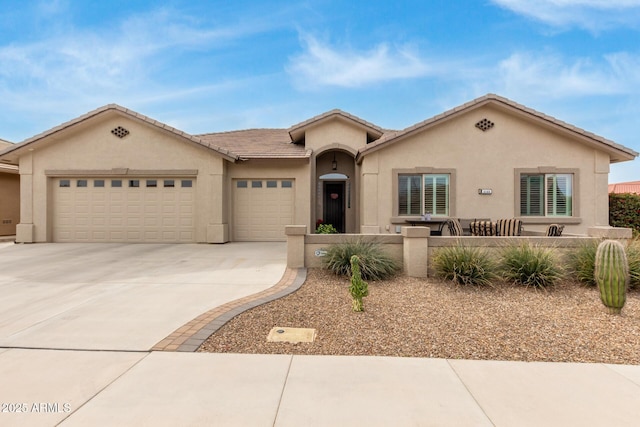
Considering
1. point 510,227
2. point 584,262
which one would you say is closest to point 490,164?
point 510,227

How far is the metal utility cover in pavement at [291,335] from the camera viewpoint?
4.13 metres

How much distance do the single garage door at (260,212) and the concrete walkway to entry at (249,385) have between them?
Answer: 28.7 feet

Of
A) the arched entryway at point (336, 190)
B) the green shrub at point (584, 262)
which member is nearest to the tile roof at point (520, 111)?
the arched entryway at point (336, 190)

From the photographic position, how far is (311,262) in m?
7.78

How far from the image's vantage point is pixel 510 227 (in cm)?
948

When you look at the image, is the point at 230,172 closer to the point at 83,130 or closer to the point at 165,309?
the point at 83,130

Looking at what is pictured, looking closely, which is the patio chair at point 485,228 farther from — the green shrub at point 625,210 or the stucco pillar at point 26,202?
the stucco pillar at point 26,202

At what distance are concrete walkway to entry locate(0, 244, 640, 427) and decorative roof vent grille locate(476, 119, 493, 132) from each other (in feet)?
33.4

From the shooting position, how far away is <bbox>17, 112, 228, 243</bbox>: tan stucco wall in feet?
42.0

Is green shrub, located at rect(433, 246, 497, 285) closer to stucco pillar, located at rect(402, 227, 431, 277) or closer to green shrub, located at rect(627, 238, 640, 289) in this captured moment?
stucco pillar, located at rect(402, 227, 431, 277)

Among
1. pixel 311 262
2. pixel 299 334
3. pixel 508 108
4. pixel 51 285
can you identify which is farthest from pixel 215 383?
pixel 508 108

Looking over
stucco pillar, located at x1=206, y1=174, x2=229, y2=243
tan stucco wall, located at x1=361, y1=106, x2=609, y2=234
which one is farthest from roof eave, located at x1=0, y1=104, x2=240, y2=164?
tan stucco wall, located at x1=361, y1=106, x2=609, y2=234

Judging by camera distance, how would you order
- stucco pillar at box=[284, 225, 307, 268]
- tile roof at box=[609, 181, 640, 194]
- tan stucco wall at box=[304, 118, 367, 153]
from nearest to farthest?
stucco pillar at box=[284, 225, 307, 268]
tan stucco wall at box=[304, 118, 367, 153]
tile roof at box=[609, 181, 640, 194]

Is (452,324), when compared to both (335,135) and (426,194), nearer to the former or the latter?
(426,194)
